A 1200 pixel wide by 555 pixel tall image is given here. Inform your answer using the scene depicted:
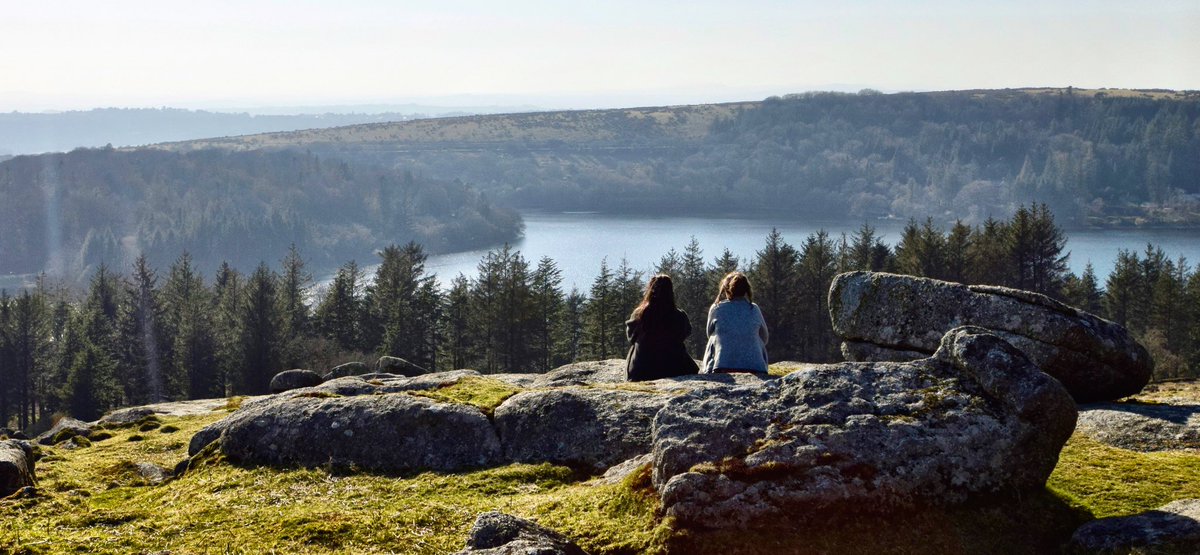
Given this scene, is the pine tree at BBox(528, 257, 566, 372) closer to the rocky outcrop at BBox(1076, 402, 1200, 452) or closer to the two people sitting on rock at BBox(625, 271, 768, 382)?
the two people sitting on rock at BBox(625, 271, 768, 382)

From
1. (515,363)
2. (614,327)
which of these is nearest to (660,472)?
(614,327)

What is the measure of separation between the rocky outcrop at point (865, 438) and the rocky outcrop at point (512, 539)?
3.76ft

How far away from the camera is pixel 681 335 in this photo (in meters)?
16.5

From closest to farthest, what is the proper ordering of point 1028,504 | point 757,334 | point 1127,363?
point 1028,504 < point 757,334 < point 1127,363

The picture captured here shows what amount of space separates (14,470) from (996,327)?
→ 54.5 feet

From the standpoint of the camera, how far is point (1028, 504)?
877 cm

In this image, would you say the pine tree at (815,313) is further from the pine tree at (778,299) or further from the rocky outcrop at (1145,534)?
the rocky outcrop at (1145,534)

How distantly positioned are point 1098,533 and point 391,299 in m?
77.5

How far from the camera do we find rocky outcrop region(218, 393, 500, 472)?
39.7 ft

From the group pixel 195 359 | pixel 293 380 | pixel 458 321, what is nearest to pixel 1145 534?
pixel 293 380

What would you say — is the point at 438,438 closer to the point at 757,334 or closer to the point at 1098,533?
the point at 757,334

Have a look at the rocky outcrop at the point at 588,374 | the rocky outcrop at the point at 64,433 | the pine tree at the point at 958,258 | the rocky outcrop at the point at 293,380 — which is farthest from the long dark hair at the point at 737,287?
the pine tree at the point at 958,258

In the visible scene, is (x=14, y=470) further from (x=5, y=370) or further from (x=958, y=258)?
(x=5, y=370)

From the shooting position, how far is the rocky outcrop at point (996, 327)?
56.9 feet
